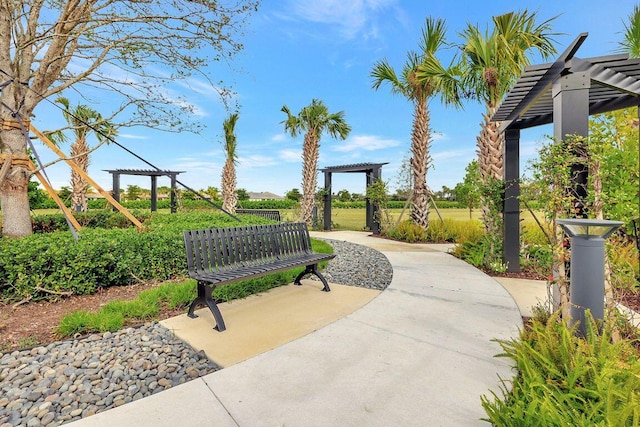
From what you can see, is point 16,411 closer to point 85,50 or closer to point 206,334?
point 206,334

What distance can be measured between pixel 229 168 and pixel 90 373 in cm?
Result: 1687

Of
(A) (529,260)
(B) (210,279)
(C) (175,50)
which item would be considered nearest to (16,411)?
(B) (210,279)

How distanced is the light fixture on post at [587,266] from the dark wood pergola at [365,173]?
9.08 meters

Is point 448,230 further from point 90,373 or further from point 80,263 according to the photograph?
point 90,373

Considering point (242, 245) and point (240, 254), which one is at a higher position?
point (242, 245)

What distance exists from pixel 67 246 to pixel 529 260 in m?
7.82

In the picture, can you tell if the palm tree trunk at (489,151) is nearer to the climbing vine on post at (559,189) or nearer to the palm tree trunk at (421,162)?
the palm tree trunk at (421,162)

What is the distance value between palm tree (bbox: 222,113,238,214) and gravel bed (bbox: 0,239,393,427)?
50.4 feet

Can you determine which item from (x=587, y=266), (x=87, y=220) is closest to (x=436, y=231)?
(x=587, y=266)

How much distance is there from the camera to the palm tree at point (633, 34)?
6.84m

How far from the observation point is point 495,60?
6430 millimetres

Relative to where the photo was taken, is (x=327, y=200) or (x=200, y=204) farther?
(x=200, y=204)

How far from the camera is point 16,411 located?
1.85m

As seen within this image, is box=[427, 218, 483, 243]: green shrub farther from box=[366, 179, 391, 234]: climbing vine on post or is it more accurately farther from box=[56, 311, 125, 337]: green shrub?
box=[56, 311, 125, 337]: green shrub
